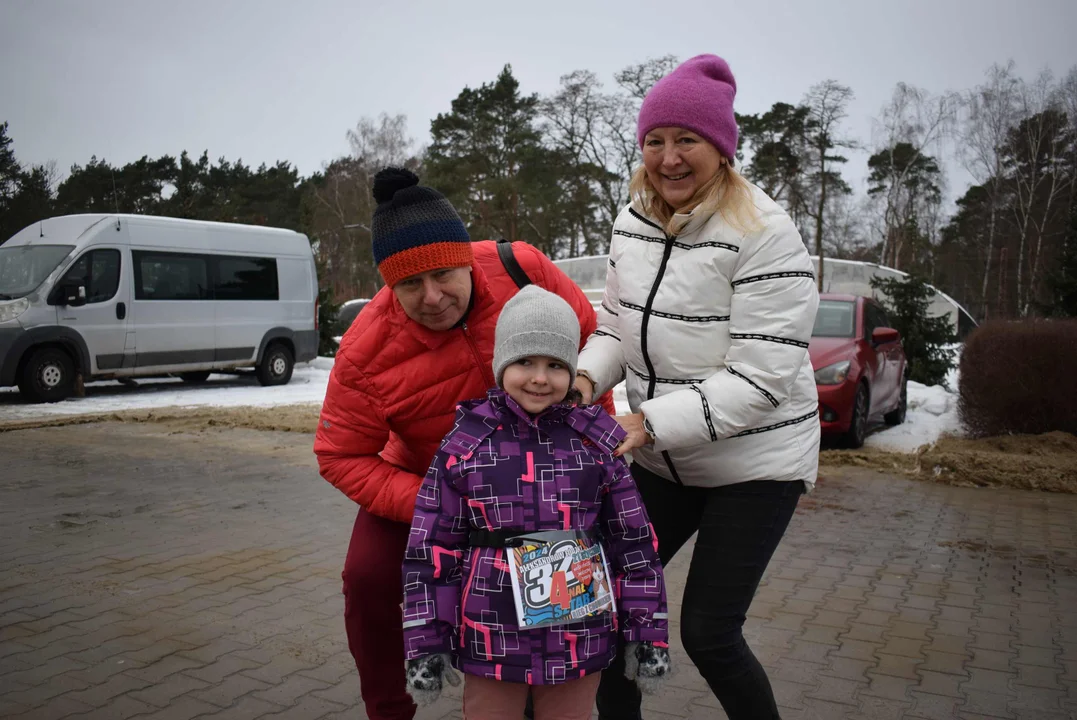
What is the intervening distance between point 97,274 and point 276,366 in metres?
3.42

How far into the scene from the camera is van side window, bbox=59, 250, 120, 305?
42.2 feet

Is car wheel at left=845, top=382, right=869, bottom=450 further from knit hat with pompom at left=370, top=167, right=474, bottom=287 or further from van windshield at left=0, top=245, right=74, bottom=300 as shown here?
van windshield at left=0, top=245, right=74, bottom=300

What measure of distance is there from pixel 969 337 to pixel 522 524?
8.63 meters

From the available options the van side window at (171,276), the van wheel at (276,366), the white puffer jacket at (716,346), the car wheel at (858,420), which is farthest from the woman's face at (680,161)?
the van wheel at (276,366)

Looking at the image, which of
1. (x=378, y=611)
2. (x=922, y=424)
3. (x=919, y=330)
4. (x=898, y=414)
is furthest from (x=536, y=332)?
(x=919, y=330)

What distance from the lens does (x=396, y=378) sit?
2660 mm

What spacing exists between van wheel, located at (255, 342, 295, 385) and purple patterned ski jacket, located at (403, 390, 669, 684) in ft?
45.4

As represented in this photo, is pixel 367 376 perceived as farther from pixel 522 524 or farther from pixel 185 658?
pixel 185 658

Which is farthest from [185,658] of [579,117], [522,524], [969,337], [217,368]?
[579,117]

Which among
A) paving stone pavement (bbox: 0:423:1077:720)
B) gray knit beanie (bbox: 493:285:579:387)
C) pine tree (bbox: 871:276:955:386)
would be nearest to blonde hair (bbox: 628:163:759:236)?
gray knit beanie (bbox: 493:285:579:387)

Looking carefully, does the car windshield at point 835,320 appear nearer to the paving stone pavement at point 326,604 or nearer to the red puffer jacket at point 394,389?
the paving stone pavement at point 326,604

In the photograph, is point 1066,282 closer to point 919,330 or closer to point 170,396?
point 919,330

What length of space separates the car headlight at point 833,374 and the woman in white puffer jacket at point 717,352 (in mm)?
6747

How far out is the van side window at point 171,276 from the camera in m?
13.5
